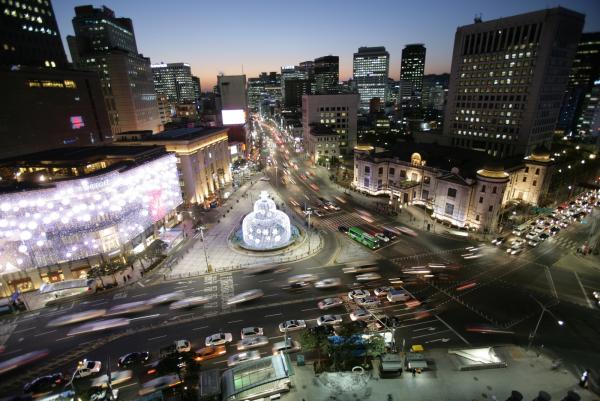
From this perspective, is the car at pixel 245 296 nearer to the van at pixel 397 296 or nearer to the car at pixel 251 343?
the car at pixel 251 343

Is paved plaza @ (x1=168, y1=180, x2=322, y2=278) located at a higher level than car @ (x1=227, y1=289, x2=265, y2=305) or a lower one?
lower

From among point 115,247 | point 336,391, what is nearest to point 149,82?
point 115,247

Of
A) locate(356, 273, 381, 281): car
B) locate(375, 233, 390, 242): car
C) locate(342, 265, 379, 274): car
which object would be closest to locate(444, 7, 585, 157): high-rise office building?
locate(375, 233, 390, 242): car

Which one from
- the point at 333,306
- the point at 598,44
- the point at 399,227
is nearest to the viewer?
the point at 333,306

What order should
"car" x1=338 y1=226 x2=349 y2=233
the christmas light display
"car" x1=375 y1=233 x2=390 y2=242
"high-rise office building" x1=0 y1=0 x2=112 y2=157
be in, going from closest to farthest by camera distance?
the christmas light display, "car" x1=375 y1=233 x2=390 y2=242, "car" x1=338 y1=226 x2=349 y2=233, "high-rise office building" x1=0 y1=0 x2=112 y2=157

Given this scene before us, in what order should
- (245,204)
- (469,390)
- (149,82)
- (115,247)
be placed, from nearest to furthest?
(469,390) → (115,247) → (245,204) → (149,82)

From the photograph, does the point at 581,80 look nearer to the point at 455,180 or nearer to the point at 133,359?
the point at 455,180

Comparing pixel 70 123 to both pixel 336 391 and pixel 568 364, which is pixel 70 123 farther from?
pixel 568 364

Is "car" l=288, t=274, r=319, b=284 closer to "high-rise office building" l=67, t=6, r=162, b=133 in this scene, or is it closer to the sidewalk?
the sidewalk
